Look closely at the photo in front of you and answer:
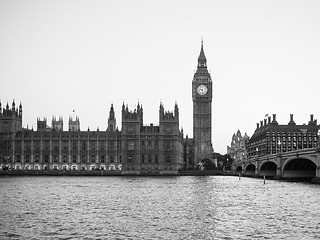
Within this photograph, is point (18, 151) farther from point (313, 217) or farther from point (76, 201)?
point (313, 217)

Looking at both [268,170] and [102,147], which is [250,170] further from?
[102,147]

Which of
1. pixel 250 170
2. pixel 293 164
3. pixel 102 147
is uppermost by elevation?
pixel 102 147

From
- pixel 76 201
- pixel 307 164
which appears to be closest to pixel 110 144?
pixel 307 164

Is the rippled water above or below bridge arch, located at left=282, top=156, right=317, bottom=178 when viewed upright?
below

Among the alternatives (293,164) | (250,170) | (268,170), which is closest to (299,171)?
(293,164)

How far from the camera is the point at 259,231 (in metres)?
38.3

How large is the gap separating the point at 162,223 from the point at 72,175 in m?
130

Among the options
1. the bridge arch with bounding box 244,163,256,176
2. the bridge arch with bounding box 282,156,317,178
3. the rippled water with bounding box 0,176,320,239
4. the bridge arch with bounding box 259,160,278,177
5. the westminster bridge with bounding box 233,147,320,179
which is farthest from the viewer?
the bridge arch with bounding box 244,163,256,176

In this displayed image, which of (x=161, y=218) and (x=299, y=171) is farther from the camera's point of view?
(x=299, y=171)

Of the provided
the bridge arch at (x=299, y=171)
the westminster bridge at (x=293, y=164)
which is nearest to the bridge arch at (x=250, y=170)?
the westminster bridge at (x=293, y=164)

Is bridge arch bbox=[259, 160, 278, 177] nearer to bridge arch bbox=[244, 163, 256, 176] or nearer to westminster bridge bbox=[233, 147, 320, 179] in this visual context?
westminster bridge bbox=[233, 147, 320, 179]

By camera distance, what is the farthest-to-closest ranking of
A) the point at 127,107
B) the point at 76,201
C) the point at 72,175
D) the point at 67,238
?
the point at 127,107 → the point at 72,175 → the point at 76,201 → the point at 67,238

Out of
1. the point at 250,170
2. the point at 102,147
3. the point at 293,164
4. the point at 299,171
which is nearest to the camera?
the point at 293,164

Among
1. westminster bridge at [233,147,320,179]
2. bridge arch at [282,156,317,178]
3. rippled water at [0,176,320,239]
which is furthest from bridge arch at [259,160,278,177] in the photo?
rippled water at [0,176,320,239]
